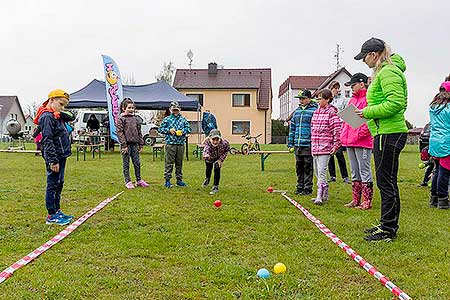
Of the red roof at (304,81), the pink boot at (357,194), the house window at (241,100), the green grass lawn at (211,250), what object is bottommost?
the green grass lawn at (211,250)

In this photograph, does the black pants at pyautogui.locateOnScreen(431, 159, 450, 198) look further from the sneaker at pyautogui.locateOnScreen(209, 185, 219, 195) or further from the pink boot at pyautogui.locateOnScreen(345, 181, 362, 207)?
the sneaker at pyautogui.locateOnScreen(209, 185, 219, 195)

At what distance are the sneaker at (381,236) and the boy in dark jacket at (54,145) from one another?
3289 millimetres

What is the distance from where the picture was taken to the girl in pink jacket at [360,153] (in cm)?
646

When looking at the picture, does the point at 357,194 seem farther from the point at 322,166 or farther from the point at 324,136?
the point at 324,136

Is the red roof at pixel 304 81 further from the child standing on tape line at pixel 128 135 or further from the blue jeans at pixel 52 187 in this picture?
the blue jeans at pixel 52 187

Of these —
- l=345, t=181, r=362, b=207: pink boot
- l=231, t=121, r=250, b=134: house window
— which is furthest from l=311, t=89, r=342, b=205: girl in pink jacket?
l=231, t=121, r=250, b=134: house window

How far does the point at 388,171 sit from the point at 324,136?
225 cm

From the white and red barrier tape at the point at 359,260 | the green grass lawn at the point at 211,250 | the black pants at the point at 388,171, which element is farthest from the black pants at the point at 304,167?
the black pants at the point at 388,171

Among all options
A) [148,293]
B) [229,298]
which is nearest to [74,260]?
[148,293]

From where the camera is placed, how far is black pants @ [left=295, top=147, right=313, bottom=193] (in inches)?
305

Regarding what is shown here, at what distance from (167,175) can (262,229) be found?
151 inches

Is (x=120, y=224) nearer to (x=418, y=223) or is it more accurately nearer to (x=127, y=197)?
(x=127, y=197)

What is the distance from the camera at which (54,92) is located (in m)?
5.56

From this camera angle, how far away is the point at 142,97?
60.5 ft
